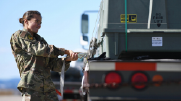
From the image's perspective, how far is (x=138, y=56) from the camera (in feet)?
8.98

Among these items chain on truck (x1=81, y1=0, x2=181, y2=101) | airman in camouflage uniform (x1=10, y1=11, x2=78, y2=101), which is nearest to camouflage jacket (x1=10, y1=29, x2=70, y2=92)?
airman in camouflage uniform (x1=10, y1=11, x2=78, y2=101)

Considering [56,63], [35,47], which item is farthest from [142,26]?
[35,47]

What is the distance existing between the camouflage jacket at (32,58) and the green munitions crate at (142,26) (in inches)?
25.2

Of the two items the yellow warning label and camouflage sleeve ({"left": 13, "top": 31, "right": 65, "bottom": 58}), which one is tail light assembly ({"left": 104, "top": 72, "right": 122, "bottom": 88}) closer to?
camouflage sleeve ({"left": 13, "top": 31, "right": 65, "bottom": 58})

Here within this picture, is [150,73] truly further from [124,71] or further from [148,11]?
[148,11]

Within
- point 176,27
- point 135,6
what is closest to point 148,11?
point 135,6

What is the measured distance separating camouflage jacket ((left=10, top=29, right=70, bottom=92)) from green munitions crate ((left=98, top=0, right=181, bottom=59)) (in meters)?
0.64

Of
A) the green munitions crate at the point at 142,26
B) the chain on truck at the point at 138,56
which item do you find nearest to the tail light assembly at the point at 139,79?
the chain on truck at the point at 138,56

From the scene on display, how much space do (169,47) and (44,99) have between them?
1550 mm

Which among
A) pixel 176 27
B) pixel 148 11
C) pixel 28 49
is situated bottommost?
pixel 28 49

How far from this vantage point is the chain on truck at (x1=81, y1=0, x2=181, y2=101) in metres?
2.16

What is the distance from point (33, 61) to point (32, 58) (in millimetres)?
35

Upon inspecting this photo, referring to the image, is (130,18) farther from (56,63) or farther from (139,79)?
(56,63)

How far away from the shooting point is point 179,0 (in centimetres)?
286
